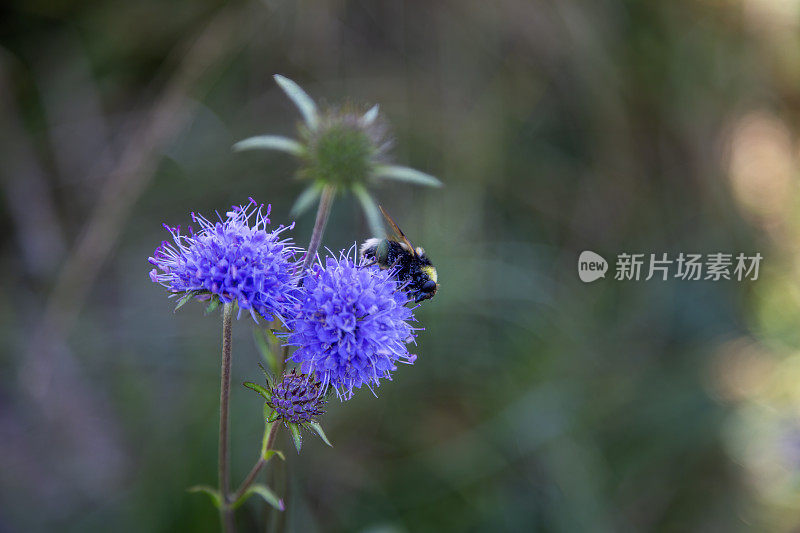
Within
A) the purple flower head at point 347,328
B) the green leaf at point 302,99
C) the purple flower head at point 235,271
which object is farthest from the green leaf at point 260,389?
the green leaf at point 302,99

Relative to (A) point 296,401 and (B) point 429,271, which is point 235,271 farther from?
(B) point 429,271

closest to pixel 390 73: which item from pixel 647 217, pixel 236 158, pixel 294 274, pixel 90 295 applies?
pixel 236 158

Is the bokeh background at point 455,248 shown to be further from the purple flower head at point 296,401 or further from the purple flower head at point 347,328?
the purple flower head at point 347,328

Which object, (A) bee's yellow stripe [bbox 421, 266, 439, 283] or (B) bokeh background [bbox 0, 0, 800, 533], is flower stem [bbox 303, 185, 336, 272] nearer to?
(A) bee's yellow stripe [bbox 421, 266, 439, 283]

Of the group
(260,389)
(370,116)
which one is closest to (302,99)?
(370,116)

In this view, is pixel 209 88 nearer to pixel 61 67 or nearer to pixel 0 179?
pixel 61 67
